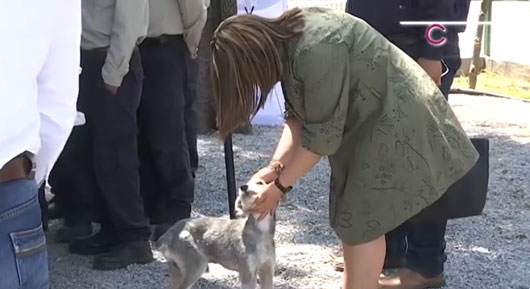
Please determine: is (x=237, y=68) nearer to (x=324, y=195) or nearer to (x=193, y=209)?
(x=193, y=209)

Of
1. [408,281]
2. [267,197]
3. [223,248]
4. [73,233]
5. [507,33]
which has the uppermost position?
[267,197]

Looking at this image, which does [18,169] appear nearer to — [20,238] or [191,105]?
[20,238]

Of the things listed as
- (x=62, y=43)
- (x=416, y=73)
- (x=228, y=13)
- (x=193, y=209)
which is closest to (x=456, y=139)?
(x=416, y=73)

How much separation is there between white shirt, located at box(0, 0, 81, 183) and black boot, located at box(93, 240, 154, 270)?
289 cm

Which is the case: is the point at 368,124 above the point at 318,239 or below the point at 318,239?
above

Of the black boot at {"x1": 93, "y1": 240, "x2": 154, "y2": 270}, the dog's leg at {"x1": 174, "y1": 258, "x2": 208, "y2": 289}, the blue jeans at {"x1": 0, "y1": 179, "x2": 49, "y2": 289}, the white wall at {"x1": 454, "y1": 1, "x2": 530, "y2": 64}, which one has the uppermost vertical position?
the blue jeans at {"x1": 0, "y1": 179, "x2": 49, "y2": 289}

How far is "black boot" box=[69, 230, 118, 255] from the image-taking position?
17.2 ft

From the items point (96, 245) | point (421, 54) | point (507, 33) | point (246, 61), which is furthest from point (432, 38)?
point (507, 33)

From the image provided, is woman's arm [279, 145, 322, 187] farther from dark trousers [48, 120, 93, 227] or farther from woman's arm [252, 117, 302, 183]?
dark trousers [48, 120, 93, 227]

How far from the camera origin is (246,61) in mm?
3156

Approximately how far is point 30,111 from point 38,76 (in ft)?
0.31

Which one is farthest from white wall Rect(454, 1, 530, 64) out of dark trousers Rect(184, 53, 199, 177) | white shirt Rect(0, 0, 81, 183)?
white shirt Rect(0, 0, 81, 183)

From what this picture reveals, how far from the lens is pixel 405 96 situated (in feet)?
11.0

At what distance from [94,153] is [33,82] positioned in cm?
300
